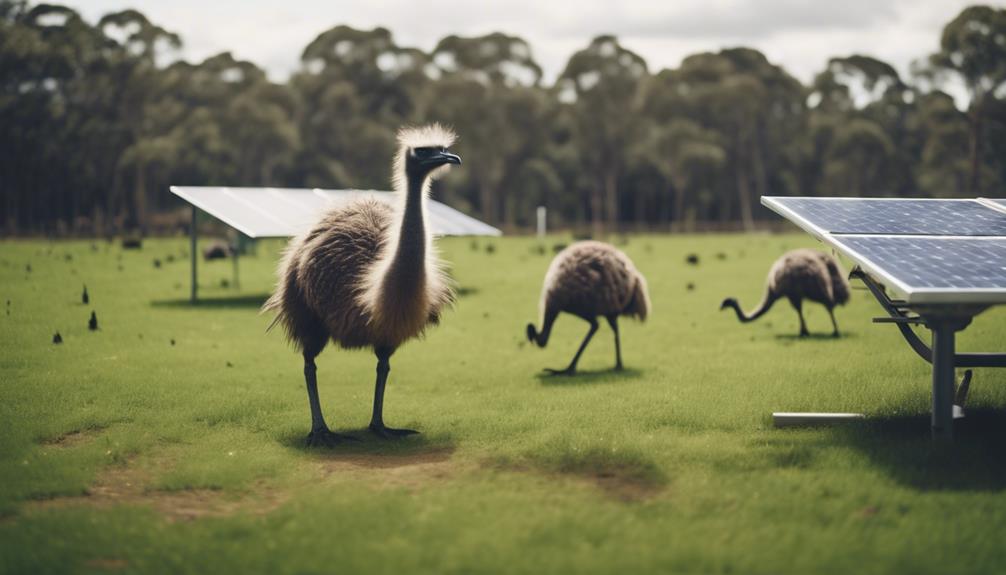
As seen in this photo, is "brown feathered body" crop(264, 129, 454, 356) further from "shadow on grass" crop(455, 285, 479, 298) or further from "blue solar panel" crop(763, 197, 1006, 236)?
"shadow on grass" crop(455, 285, 479, 298)

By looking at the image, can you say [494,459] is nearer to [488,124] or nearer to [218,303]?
[218,303]

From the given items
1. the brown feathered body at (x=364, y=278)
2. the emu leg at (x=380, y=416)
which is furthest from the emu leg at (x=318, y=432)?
the brown feathered body at (x=364, y=278)

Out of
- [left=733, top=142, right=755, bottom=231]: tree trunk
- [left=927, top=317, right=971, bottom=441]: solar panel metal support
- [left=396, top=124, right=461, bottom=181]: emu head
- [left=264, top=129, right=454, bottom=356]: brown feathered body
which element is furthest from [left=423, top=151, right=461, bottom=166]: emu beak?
[left=733, top=142, right=755, bottom=231]: tree trunk

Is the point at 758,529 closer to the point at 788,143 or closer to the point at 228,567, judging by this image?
the point at 228,567

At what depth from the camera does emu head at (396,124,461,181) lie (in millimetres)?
9078

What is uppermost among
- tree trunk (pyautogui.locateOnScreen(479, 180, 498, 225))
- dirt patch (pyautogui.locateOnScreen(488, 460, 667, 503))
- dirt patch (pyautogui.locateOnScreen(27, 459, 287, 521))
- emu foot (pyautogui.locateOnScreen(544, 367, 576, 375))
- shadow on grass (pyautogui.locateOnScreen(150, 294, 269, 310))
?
tree trunk (pyautogui.locateOnScreen(479, 180, 498, 225))

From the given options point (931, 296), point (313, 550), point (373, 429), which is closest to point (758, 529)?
point (931, 296)

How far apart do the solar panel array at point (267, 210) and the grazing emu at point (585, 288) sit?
6.24m

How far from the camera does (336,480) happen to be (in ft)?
26.3

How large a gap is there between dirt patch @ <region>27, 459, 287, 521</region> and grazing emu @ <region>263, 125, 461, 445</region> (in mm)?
1790

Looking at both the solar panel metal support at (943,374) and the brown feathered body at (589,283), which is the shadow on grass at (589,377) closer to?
the brown feathered body at (589,283)

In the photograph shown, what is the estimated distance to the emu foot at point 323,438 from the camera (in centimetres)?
936

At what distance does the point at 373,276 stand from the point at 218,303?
13.0 meters

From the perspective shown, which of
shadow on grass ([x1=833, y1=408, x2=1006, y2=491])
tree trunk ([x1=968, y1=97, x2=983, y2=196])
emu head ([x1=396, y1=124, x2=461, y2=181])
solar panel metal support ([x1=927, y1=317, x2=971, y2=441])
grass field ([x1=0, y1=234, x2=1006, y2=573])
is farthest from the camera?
tree trunk ([x1=968, y1=97, x2=983, y2=196])
